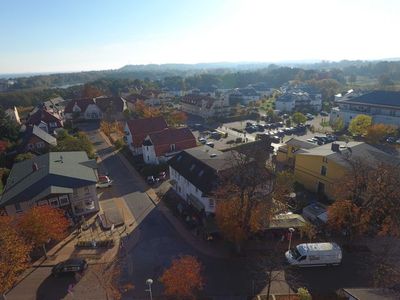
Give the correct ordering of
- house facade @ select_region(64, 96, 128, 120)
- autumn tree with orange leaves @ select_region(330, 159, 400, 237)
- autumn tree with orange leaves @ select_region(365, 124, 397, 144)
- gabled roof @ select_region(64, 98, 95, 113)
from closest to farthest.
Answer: autumn tree with orange leaves @ select_region(330, 159, 400, 237) → autumn tree with orange leaves @ select_region(365, 124, 397, 144) → house facade @ select_region(64, 96, 128, 120) → gabled roof @ select_region(64, 98, 95, 113)

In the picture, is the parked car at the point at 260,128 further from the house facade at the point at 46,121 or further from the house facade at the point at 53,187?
the house facade at the point at 46,121

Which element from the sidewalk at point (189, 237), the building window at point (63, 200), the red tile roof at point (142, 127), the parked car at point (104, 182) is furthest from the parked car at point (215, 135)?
the building window at point (63, 200)

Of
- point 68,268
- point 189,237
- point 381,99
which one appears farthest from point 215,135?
point 68,268

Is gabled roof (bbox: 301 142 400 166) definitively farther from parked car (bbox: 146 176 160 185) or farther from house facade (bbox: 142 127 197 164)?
parked car (bbox: 146 176 160 185)

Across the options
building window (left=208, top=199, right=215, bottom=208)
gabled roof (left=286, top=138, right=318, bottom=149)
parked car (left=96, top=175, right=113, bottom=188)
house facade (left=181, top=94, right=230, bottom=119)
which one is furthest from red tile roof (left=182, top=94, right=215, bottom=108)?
building window (left=208, top=199, right=215, bottom=208)

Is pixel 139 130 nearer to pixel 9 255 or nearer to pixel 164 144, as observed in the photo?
pixel 164 144

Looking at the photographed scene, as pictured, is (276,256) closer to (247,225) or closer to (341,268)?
(247,225)
